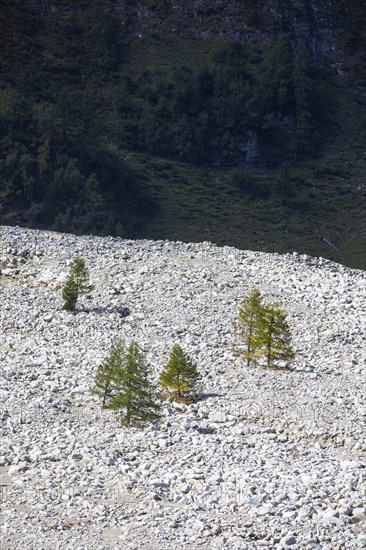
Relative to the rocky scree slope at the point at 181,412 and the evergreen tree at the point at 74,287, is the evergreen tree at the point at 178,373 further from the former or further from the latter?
the evergreen tree at the point at 74,287

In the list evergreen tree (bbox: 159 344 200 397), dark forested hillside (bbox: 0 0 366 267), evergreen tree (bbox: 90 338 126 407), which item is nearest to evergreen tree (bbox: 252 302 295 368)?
evergreen tree (bbox: 159 344 200 397)

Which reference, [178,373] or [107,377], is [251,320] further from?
[107,377]

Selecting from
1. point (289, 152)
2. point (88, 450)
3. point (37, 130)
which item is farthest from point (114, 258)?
point (289, 152)

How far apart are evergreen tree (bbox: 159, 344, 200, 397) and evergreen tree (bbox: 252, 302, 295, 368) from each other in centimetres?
385

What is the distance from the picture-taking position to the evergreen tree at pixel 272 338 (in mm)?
35375

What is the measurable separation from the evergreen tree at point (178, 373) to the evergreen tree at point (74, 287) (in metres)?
10.3

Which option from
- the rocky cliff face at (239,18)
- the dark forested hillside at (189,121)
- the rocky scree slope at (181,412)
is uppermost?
the rocky cliff face at (239,18)

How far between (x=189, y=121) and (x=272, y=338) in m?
92.0

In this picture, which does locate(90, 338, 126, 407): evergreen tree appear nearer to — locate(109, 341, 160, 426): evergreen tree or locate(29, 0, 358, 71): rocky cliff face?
locate(109, 341, 160, 426): evergreen tree

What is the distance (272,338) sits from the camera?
36.2 metres

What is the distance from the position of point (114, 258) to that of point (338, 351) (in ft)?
46.9

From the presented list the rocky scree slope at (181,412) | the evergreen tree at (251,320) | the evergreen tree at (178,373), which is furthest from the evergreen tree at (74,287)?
the evergreen tree at (178,373)

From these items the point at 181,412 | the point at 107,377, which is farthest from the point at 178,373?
the point at 107,377

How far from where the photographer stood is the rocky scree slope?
71.4 feet
